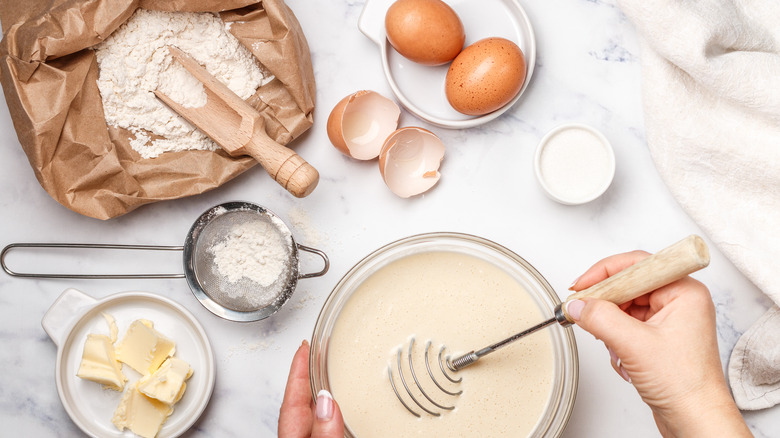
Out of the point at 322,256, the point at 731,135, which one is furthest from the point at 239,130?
the point at 731,135

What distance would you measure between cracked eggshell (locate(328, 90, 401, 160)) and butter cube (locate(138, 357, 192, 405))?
0.63 m

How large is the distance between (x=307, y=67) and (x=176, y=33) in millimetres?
308

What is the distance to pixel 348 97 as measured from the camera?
1423 mm

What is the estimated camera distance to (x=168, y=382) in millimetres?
1408

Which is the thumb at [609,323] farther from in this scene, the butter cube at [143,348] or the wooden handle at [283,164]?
the butter cube at [143,348]

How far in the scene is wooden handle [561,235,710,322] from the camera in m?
0.89

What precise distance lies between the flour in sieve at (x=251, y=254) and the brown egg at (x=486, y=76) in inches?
21.0

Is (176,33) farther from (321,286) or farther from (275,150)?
(321,286)

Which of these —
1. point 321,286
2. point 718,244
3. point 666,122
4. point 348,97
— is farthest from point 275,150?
point 718,244

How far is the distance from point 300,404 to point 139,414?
39 cm

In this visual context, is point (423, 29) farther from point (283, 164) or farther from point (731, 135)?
point (731, 135)

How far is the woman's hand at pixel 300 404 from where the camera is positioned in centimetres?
122

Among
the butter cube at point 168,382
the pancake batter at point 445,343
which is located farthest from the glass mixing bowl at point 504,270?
the butter cube at point 168,382

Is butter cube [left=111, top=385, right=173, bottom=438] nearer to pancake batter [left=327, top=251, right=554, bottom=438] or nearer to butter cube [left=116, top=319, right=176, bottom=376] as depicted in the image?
butter cube [left=116, top=319, right=176, bottom=376]
